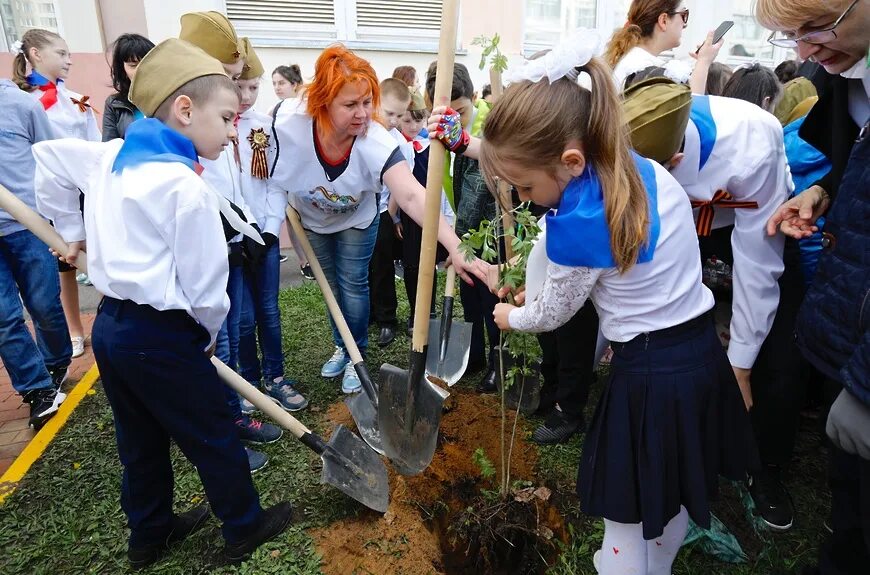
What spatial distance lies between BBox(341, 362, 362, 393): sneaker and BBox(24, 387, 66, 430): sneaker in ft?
5.63

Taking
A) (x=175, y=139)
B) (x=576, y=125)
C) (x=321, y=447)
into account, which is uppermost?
(x=576, y=125)

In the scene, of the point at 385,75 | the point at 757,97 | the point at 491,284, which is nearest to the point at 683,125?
the point at 491,284

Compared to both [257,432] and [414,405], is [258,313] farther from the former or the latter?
[414,405]

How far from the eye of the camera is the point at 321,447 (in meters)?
2.48

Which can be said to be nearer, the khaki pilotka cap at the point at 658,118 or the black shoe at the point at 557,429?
the khaki pilotka cap at the point at 658,118

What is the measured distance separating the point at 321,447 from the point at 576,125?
5.82ft

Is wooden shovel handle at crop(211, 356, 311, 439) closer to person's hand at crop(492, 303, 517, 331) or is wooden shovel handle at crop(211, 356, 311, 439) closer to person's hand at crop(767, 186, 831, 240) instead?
person's hand at crop(492, 303, 517, 331)

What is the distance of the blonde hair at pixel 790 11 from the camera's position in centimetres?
148

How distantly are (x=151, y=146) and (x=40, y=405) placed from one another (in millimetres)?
2431

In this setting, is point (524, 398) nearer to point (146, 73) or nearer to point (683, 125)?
point (683, 125)

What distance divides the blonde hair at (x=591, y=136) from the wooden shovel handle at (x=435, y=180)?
0.72m

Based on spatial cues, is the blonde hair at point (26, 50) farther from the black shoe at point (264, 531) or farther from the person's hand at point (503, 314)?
the person's hand at point (503, 314)

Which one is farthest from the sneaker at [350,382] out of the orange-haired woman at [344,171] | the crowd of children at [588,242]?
the crowd of children at [588,242]

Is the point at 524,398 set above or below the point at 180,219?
below
